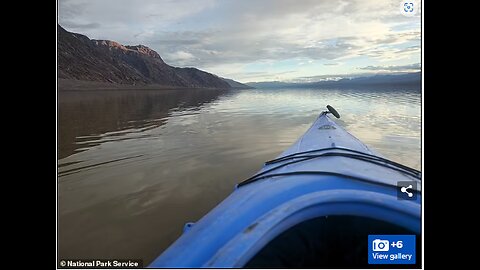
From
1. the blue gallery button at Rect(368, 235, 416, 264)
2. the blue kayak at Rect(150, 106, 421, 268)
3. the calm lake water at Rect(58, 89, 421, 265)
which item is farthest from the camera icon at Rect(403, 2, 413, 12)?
the blue gallery button at Rect(368, 235, 416, 264)

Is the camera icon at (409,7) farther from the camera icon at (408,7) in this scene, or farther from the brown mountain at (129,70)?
the brown mountain at (129,70)

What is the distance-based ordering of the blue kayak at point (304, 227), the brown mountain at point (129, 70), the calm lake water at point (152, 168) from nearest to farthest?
the blue kayak at point (304, 227) → the calm lake water at point (152, 168) → the brown mountain at point (129, 70)

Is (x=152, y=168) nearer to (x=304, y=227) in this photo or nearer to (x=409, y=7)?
(x=304, y=227)

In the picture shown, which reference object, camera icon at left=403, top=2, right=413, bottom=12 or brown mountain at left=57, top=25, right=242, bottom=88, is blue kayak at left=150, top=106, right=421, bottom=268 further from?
brown mountain at left=57, top=25, right=242, bottom=88

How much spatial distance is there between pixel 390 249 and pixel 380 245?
0.07 m

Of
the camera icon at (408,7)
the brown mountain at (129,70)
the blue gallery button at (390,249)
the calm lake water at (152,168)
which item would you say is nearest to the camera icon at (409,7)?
the camera icon at (408,7)

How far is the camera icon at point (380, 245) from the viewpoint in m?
1.72

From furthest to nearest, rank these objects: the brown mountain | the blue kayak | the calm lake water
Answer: the brown mountain < the calm lake water < the blue kayak

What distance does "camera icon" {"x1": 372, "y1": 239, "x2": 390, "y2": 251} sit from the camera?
172 centimetres

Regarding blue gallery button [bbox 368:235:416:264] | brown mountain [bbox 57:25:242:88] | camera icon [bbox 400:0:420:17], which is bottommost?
blue gallery button [bbox 368:235:416:264]

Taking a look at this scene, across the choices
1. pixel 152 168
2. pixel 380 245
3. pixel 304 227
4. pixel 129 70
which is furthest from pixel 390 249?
pixel 129 70

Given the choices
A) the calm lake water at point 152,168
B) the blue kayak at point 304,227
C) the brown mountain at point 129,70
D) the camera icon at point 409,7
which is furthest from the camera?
the brown mountain at point 129,70

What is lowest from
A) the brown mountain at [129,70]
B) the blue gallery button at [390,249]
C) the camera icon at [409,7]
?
the blue gallery button at [390,249]
